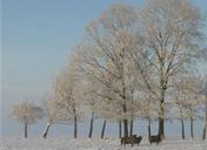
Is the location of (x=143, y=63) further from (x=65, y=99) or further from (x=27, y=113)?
(x=27, y=113)

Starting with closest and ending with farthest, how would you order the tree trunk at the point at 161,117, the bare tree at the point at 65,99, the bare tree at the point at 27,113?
the tree trunk at the point at 161,117 < the bare tree at the point at 65,99 < the bare tree at the point at 27,113

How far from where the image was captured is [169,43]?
42406mm

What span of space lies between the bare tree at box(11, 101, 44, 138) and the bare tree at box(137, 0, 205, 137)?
34.5 meters

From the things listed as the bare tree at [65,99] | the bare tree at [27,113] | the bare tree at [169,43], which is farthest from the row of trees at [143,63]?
the bare tree at [27,113]

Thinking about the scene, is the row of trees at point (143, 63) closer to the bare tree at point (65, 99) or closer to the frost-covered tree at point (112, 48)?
the frost-covered tree at point (112, 48)

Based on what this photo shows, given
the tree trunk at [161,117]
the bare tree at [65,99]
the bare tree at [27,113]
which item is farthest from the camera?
the bare tree at [27,113]

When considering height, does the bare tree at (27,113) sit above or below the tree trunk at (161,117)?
above

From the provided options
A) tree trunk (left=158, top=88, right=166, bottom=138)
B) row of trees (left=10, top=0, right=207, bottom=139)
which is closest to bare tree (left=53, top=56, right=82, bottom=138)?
row of trees (left=10, top=0, right=207, bottom=139)

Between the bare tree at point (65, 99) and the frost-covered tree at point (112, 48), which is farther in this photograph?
the bare tree at point (65, 99)

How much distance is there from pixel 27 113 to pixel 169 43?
36.5 meters

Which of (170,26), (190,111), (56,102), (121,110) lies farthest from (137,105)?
(56,102)

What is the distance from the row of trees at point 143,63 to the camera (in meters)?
41.5

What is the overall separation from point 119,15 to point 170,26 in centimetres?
564

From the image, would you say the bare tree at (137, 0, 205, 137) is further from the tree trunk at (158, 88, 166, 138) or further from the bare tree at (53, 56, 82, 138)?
the bare tree at (53, 56, 82, 138)
